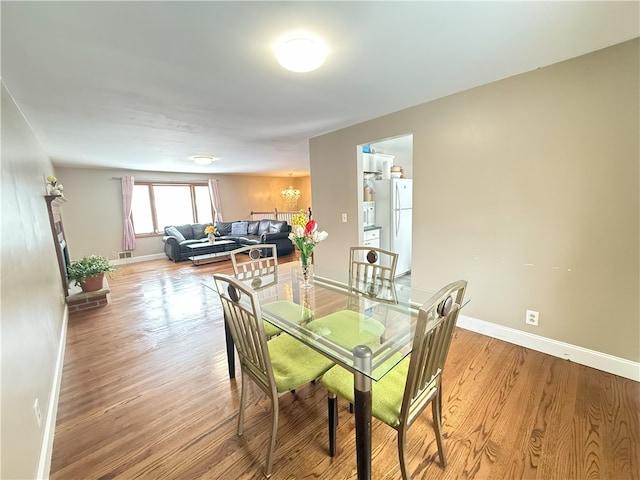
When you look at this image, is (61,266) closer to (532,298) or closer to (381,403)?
(381,403)

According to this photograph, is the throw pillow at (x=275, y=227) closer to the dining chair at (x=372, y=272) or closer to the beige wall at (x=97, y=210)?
the beige wall at (x=97, y=210)

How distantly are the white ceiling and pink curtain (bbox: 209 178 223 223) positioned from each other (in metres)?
Result: 4.80

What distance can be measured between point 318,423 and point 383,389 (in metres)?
0.65

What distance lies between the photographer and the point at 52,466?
57.6 inches

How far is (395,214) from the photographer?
4.20 m

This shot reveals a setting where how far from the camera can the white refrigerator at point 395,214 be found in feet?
13.8

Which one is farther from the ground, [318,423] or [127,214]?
[127,214]

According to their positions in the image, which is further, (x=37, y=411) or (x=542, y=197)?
(x=542, y=197)

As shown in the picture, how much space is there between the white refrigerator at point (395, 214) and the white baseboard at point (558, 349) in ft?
5.76

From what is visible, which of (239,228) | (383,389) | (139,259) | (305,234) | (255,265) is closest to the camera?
(383,389)

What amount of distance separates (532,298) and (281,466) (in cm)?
233

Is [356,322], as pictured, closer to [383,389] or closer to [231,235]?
[383,389]

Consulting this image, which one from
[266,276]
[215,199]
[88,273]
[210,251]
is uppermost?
[215,199]

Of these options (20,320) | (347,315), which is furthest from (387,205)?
(20,320)
